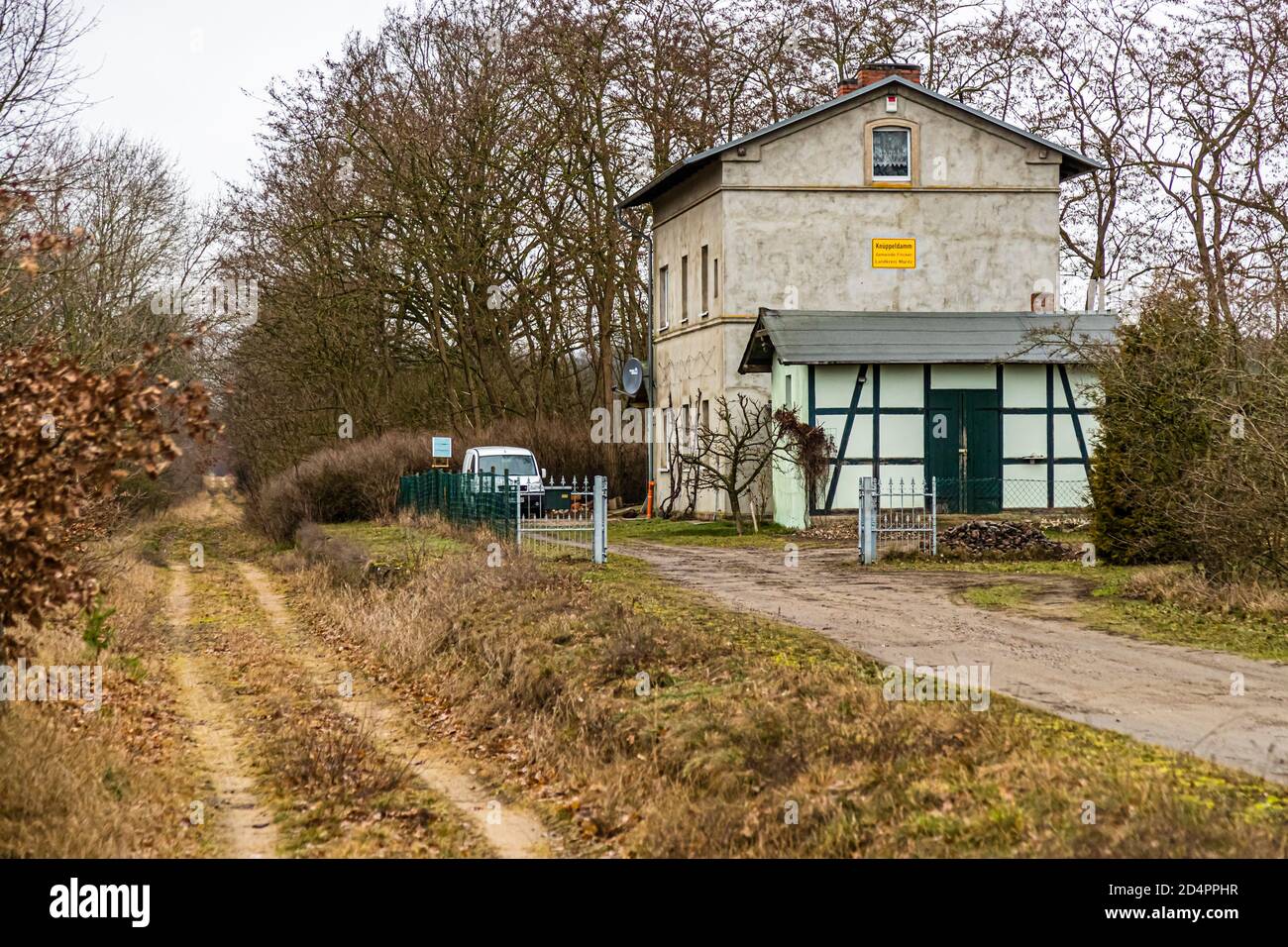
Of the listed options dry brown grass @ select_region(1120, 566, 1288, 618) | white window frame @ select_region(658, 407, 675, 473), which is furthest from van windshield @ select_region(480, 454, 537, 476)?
dry brown grass @ select_region(1120, 566, 1288, 618)

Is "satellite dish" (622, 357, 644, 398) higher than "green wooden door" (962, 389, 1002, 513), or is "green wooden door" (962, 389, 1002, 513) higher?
"satellite dish" (622, 357, 644, 398)

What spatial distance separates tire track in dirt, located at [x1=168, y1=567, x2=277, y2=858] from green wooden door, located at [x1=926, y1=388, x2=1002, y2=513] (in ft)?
46.9

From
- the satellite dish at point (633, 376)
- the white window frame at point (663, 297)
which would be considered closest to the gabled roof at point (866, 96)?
the white window frame at point (663, 297)

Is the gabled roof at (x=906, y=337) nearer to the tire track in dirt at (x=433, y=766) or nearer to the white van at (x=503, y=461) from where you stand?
the white van at (x=503, y=461)

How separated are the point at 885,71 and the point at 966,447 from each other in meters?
10.3

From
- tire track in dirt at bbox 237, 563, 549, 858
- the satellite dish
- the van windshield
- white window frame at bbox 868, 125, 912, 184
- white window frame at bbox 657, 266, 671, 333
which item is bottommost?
tire track in dirt at bbox 237, 563, 549, 858

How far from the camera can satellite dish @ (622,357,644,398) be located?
35.8 metres

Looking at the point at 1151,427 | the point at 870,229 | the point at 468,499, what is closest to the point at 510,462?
the point at 468,499

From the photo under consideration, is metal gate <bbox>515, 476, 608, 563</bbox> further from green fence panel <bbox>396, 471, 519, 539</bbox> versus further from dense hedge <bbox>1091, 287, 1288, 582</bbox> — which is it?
dense hedge <bbox>1091, 287, 1288, 582</bbox>

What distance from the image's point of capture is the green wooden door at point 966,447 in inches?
1072

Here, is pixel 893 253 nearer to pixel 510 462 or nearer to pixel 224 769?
pixel 510 462

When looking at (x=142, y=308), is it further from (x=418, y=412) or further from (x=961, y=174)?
(x=961, y=174)

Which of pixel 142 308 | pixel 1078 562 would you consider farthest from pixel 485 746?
pixel 142 308

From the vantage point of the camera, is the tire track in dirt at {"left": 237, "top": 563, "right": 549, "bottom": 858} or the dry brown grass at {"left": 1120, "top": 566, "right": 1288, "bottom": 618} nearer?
the tire track in dirt at {"left": 237, "top": 563, "right": 549, "bottom": 858}
